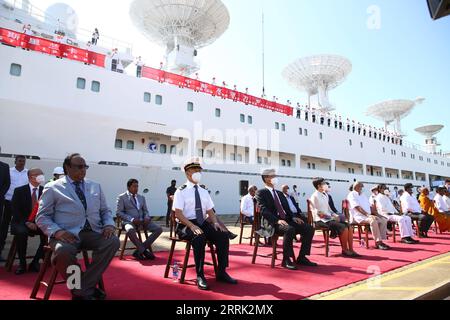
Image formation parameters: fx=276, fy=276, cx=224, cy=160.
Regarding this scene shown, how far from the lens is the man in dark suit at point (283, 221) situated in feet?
12.5

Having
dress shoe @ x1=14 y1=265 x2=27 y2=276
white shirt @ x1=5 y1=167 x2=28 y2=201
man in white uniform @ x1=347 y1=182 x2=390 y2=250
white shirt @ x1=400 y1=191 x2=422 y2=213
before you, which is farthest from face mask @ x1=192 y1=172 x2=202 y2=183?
white shirt @ x1=400 y1=191 x2=422 y2=213

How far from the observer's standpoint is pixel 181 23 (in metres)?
16.9

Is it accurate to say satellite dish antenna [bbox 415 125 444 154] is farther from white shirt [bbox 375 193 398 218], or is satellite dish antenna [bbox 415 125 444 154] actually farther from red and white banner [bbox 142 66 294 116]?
white shirt [bbox 375 193 398 218]

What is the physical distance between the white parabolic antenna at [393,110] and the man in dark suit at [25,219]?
116 ft

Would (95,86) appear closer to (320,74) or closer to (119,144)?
(119,144)

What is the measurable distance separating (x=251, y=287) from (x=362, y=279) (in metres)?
1.33

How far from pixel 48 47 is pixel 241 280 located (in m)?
10.7

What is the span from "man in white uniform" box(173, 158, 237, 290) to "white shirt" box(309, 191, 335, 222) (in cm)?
224

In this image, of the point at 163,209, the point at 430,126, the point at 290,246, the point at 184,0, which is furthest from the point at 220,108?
the point at 430,126

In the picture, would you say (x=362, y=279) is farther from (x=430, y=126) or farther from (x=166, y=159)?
(x=430, y=126)

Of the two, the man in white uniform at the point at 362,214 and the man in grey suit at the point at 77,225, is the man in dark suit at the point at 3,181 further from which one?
the man in white uniform at the point at 362,214

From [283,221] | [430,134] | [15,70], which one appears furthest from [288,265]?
[430,134]

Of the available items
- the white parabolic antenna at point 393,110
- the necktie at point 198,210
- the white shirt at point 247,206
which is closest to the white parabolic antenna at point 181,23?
the white shirt at point 247,206

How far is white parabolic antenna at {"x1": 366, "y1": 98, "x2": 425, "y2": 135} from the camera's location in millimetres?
31078
